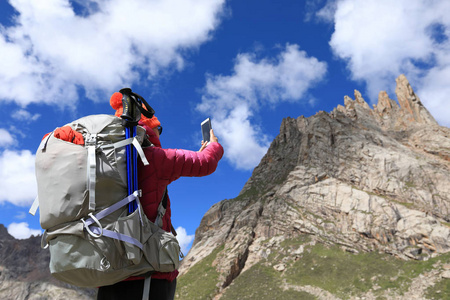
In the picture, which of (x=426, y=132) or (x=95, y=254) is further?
(x=426, y=132)

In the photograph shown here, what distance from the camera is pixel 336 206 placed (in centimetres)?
7906

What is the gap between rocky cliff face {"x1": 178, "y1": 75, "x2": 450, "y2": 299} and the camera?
6750 cm

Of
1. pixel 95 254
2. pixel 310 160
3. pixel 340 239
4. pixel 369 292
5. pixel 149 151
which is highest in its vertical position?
pixel 310 160

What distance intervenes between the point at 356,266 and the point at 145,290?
70.4 metres

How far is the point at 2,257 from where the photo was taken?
422 ft

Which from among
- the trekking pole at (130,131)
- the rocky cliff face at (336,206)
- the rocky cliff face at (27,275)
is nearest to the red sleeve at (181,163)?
the trekking pole at (130,131)

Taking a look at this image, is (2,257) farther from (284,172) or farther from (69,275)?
(69,275)

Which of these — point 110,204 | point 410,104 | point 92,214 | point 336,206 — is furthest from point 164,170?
point 410,104

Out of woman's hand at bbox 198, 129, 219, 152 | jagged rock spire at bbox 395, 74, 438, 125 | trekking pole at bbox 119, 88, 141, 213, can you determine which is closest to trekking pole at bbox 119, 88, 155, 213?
trekking pole at bbox 119, 88, 141, 213

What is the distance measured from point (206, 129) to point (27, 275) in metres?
150

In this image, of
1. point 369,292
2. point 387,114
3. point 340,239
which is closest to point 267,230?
point 340,239

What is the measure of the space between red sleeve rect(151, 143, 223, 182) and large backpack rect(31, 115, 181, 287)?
0.31 meters

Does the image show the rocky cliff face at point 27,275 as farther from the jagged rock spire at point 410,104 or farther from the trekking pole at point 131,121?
the trekking pole at point 131,121

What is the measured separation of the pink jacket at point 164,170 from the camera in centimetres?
294
